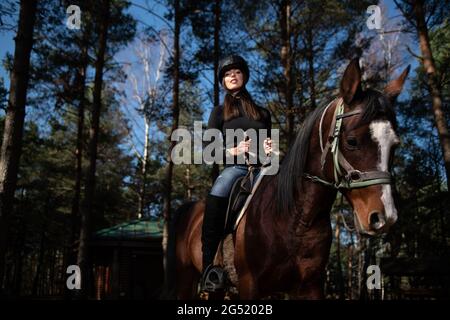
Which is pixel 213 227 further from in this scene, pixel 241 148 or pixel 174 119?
pixel 174 119

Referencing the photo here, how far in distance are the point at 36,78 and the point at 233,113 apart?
14789mm

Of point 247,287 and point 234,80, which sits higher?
point 234,80

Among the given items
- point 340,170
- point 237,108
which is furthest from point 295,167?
point 237,108

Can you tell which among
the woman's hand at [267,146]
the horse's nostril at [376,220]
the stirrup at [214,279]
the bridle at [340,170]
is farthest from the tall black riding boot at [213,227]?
the horse's nostril at [376,220]

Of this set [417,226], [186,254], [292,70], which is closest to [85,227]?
[186,254]

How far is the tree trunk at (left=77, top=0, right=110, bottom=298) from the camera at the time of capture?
12836 millimetres

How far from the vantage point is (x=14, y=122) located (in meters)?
7.50

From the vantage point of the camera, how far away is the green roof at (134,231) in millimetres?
21672

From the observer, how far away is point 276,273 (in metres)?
3.07

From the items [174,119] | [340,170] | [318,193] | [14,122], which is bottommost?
[318,193]

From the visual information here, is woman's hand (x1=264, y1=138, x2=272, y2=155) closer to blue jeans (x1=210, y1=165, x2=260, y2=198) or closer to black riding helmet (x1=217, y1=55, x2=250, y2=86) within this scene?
blue jeans (x1=210, y1=165, x2=260, y2=198)

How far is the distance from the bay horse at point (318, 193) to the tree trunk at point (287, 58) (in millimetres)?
10050

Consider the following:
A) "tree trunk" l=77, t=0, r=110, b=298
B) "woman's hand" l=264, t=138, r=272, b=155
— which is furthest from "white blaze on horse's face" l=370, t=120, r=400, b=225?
"tree trunk" l=77, t=0, r=110, b=298

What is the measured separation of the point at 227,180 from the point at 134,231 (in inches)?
779
